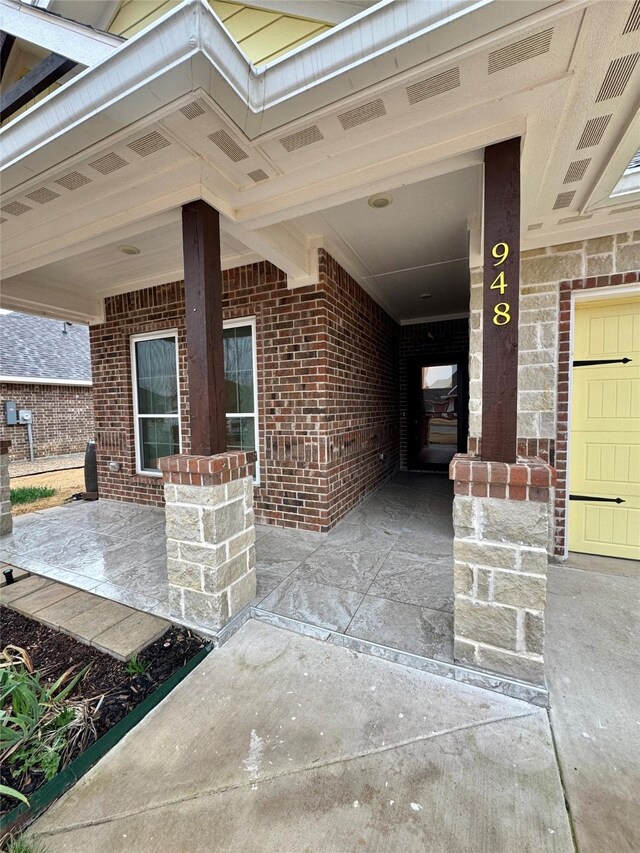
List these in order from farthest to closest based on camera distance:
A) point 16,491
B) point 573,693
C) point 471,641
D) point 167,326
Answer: point 16,491 → point 167,326 → point 471,641 → point 573,693

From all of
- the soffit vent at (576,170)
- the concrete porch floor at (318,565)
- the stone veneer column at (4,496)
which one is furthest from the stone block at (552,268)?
Answer: the stone veneer column at (4,496)

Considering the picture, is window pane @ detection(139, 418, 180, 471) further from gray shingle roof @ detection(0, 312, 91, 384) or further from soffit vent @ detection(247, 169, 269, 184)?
gray shingle roof @ detection(0, 312, 91, 384)

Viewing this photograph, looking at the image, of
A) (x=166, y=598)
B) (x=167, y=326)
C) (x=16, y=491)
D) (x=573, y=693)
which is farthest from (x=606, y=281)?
(x=16, y=491)

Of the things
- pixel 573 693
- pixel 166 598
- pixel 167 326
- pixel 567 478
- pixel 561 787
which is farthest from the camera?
pixel 167 326

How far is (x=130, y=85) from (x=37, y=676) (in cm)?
271

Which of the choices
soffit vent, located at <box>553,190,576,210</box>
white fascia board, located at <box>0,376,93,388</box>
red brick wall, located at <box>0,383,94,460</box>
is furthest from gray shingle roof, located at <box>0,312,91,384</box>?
soffit vent, located at <box>553,190,576,210</box>

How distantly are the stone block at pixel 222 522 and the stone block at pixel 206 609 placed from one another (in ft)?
1.08

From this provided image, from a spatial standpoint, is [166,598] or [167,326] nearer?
[166,598]

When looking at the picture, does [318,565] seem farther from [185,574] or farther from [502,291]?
[502,291]

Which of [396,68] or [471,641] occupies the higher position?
[396,68]

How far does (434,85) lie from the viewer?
1.39m

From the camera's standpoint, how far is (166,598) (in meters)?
2.32

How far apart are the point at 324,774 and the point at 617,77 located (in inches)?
Answer: 116

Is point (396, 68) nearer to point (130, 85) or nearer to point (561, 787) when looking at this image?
point (130, 85)
